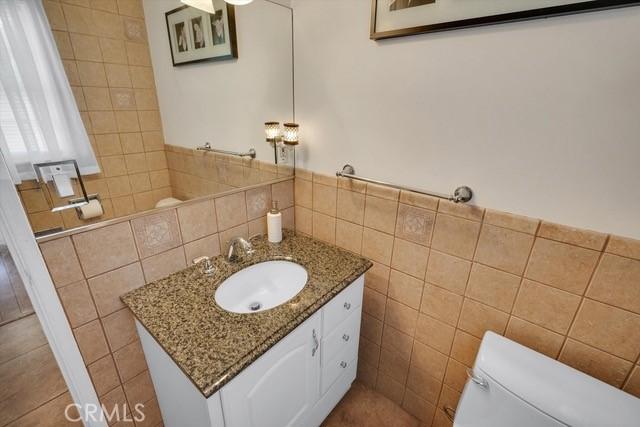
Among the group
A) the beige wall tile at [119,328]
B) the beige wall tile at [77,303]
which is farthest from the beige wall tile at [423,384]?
the beige wall tile at [77,303]

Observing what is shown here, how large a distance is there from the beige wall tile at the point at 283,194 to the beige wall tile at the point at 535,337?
108 cm

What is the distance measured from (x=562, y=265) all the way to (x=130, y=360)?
152 cm

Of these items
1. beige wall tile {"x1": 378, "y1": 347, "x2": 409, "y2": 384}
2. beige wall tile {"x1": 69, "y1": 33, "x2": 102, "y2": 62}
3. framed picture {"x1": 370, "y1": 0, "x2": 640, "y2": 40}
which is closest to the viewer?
framed picture {"x1": 370, "y1": 0, "x2": 640, "y2": 40}

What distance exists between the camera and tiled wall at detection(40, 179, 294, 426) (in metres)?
0.82

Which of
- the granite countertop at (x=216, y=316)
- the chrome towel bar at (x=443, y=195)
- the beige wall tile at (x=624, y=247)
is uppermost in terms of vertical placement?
the chrome towel bar at (x=443, y=195)

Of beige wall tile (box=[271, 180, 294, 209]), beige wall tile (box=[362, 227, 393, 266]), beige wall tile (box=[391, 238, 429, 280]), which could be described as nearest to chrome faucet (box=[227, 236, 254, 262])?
beige wall tile (box=[271, 180, 294, 209])

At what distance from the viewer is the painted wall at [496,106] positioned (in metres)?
0.70

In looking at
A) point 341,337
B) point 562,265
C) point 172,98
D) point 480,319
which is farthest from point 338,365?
point 172,98

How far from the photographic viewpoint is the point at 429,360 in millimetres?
1239

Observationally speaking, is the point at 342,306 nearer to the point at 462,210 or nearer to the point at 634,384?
the point at 462,210

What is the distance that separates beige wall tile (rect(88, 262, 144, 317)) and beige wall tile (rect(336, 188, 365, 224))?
84cm

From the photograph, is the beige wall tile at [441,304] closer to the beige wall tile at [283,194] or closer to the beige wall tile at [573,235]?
the beige wall tile at [573,235]

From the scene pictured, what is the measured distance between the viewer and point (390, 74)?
1.01m

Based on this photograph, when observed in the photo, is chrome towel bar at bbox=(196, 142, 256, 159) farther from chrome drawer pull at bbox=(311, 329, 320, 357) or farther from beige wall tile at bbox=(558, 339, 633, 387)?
beige wall tile at bbox=(558, 339, 633, 387)
